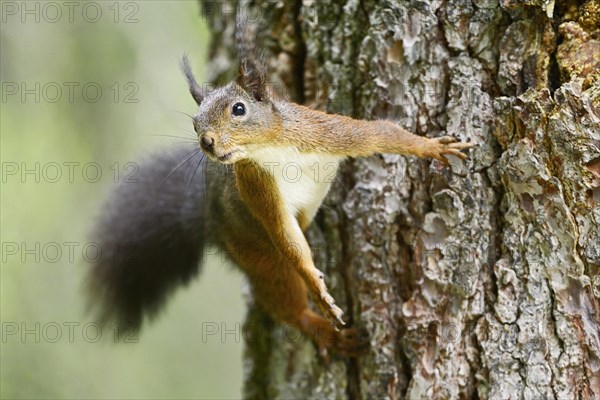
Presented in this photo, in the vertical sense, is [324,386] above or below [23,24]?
below

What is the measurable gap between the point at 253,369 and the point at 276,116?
1414 millimetres

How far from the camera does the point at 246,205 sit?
2.62 metres

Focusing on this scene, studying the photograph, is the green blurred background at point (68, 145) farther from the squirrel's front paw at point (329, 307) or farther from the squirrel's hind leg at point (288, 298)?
the squirrel's front paw at point (329, 307)

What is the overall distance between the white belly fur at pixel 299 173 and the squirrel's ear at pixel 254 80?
19 cm

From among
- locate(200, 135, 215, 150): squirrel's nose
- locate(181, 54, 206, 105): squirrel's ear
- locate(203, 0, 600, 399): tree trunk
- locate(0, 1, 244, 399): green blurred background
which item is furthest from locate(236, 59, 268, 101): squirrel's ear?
locate(0, 1, 244, 399): green blurred background

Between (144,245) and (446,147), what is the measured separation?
1.67 m

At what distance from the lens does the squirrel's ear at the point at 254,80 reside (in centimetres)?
230

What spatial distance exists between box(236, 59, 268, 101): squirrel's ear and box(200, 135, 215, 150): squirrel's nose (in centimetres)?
29

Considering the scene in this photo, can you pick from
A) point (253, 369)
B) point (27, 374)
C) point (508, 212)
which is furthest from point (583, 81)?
point (27, 374)

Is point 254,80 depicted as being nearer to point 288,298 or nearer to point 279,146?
point 279,146

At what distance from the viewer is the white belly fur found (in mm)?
2424

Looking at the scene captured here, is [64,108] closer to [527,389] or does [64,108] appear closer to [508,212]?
[508,212]

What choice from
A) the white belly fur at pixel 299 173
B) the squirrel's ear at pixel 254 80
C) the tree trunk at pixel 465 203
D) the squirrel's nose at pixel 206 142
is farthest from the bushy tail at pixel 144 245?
the squirrel's nose at pixel 206 142

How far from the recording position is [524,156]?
211cm
